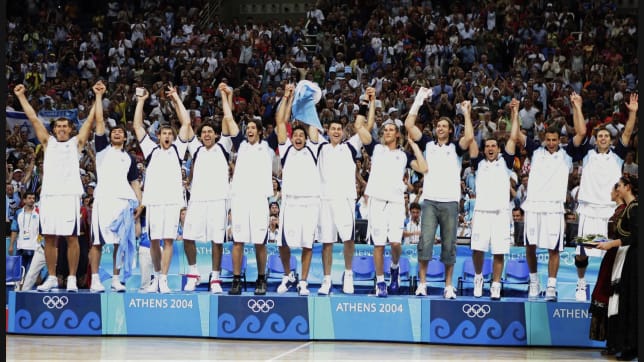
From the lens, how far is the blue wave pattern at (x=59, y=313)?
36.8 ft

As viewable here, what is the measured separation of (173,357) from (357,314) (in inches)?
89.2

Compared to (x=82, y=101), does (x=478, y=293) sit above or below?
below

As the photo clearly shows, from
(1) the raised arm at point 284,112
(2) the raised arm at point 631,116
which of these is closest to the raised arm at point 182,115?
(1) the raised arm at point 284,112

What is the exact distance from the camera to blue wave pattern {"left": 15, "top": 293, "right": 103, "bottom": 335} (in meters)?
11.2

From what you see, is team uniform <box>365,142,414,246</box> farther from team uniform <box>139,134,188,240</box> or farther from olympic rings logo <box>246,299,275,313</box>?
team uniform <box>139,134,188,240</box>

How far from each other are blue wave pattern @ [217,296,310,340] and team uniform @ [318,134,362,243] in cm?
86

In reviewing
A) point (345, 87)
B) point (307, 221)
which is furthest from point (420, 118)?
point (307, 221)

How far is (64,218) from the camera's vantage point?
36.4 feet

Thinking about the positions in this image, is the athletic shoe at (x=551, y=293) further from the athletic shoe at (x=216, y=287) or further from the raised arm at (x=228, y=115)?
the raised arm at (x=228, y=115)

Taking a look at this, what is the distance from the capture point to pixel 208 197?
11.2 meters

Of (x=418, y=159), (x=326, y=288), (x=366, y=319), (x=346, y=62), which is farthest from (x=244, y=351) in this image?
(x=346, y=62)

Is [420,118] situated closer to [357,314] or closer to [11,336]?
[357,314]

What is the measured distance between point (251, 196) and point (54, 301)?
2630 mm

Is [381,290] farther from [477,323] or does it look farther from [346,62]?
[346,62]
